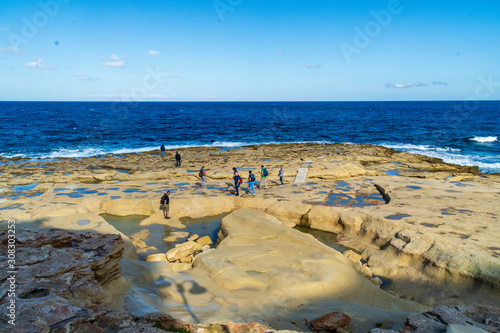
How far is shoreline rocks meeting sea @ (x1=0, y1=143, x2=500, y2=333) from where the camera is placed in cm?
623

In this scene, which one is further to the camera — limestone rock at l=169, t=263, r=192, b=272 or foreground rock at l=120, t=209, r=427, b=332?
limestone rock at l=169, t=263, r=192, b=272

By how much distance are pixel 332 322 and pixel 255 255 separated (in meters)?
4.36

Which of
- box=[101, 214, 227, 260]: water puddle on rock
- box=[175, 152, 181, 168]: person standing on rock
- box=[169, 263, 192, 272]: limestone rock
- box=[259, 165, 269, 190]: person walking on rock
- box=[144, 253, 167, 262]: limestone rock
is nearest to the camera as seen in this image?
box=[169, 263, 192, 272]: limestone rock

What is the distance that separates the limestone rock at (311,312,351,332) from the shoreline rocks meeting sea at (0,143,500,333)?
0.03m

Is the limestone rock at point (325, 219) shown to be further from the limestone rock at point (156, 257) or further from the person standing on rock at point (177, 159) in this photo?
the person standing on rock at point (177, 159)

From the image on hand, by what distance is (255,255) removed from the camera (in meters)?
10.8

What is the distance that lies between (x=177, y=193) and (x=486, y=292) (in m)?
15.6

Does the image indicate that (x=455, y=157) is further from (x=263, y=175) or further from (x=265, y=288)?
(x=265, y=288)

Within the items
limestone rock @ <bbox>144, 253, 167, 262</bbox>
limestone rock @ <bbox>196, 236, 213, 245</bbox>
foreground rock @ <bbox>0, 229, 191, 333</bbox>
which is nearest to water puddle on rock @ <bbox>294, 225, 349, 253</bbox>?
limestone rock @ <bbox>196, 236, 213, 245</bbox>

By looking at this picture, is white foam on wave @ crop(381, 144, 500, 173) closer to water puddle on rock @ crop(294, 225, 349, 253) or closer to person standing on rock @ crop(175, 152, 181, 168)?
water puddle on rock @ crop(294, 225, 349, 253)

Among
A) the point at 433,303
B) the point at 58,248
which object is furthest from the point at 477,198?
the point at 58,248

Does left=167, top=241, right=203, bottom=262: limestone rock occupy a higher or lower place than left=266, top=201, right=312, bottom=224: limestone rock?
lower

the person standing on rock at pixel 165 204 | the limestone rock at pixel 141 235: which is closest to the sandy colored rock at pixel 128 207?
the person standing on rock at pixel 165 204

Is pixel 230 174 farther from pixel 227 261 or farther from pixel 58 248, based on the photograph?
pixel 58 248
